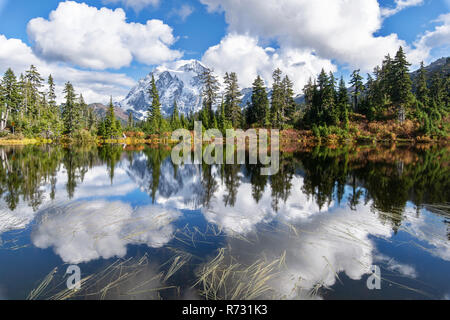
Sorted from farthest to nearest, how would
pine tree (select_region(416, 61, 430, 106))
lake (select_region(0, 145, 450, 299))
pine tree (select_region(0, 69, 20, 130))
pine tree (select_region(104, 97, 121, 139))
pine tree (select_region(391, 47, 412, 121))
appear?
pine tree (select_region(104, 97, 121, 139)) < pine tree (select_region(416, 61, 430, 106)) < pine tree (select_region(391, 47, 412, 121)) < pine tree (select_region(0, 69, 20, 130)) < lake (select_region(0, 145, 450, 299))

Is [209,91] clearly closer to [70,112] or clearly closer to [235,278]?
[70,112]

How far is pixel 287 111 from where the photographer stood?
64.2 m

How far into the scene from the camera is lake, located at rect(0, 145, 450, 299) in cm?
414

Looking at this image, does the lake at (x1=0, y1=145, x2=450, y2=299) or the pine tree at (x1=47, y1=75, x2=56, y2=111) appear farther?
the pine tree at (x1=47, y1=75, x2=56, y2=111)

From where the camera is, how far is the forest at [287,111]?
1986 inches

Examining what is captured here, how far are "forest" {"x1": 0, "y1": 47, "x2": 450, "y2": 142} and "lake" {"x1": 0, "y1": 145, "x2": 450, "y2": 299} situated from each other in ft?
152

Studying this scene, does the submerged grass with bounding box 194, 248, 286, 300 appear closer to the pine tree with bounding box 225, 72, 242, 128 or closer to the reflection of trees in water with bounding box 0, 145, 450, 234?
the reflection of trees in water with bounding box 0, 145, 450, 234

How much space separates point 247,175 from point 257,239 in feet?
30.1

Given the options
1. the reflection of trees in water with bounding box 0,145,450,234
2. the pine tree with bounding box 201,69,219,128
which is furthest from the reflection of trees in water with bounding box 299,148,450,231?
the pine tree with bounding box 201,69,219,128

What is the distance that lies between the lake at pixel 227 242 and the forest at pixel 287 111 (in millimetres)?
46416

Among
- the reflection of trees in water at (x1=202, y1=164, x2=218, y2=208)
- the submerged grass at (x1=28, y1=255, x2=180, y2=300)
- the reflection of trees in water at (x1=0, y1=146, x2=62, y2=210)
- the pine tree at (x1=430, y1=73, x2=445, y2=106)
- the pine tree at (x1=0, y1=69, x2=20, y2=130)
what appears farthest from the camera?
the pine tree at (x1=430, y1=73, x2=445, y2=106)

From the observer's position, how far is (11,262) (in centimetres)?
492

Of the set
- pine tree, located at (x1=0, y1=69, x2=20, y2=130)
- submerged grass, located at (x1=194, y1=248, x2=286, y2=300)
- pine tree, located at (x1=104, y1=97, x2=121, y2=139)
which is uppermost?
pine tree, located at (x1=0, y1=69, x2=20, y2=130)
